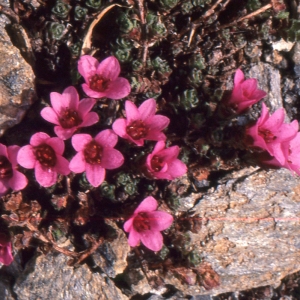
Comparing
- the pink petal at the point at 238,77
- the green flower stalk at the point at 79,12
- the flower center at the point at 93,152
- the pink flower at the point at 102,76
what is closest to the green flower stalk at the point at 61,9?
the green flower stalk at the point at 79,12

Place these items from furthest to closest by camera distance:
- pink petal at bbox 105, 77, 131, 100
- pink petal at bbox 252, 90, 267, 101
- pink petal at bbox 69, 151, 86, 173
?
pink petal at bbox 252, 90, 267, 101 < pink petal at bbox 105, 77, 131, 100 < pink petal at bbox 69, 151, 86, 173

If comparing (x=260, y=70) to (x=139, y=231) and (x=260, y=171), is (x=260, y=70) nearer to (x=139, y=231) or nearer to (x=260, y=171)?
(x=260, y=171)

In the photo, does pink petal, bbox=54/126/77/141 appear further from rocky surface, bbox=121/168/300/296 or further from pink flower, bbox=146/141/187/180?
rocky surface, bbox=121/168/300/296

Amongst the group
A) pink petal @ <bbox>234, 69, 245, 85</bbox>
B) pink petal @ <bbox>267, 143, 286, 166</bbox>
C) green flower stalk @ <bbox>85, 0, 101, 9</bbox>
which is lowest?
pink petal @ <bbox>267, 143, 286, 166</bbox>

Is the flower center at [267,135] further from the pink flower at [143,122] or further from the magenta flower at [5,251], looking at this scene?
the magenta flower at [5,251]

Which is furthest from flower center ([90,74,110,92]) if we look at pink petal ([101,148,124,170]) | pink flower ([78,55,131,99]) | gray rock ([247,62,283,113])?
gray rock ([247,62,283,113])

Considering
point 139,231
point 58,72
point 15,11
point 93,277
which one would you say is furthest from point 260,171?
point 15,11
